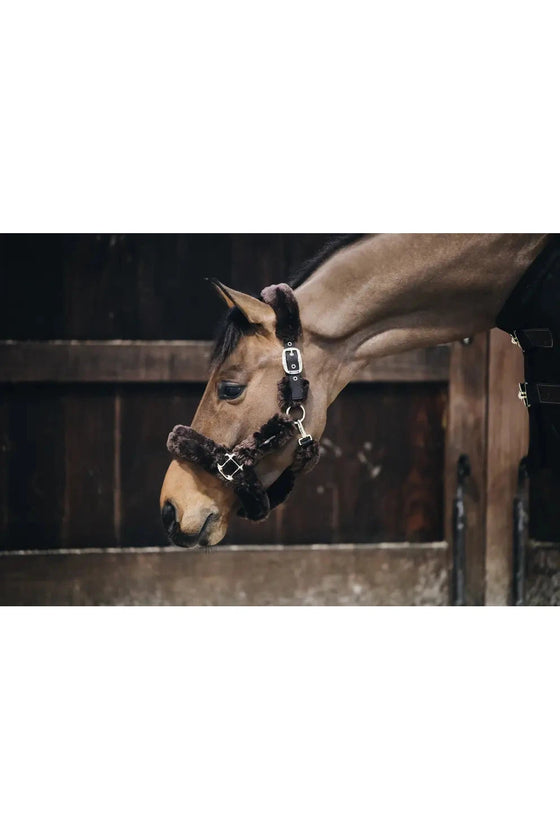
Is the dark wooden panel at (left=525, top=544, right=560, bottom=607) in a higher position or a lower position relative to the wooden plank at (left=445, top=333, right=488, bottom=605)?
lower

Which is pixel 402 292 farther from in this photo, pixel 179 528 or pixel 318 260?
pixel 179 528

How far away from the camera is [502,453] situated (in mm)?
3000

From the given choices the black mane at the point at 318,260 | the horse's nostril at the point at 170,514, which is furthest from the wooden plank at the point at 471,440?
the horse's nostril at the point at 170,514

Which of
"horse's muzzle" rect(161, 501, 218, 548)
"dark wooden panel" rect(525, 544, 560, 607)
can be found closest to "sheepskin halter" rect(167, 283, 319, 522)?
"horse's muzzle" rect(161, 501, 218, 548)

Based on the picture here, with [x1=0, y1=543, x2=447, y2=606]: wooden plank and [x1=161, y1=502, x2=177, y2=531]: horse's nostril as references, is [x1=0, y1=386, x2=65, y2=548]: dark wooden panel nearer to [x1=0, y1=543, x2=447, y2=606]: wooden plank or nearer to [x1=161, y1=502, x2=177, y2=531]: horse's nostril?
[x1=0, y1=543, x2=447, y2=606]: wooden plank

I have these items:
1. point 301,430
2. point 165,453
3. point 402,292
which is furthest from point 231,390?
point 165,453

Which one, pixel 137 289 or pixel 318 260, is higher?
pixel 137 289

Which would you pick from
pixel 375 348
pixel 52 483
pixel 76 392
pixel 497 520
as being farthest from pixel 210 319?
pixel 497 520

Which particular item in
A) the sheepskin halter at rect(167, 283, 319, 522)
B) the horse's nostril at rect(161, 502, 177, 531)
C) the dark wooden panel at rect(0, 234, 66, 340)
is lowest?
the horse's nostril at rect(161, 502, 177, 531)

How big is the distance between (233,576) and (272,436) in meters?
1.14

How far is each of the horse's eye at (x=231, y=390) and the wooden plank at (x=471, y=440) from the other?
1.21 m

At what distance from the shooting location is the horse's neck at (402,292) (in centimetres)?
200

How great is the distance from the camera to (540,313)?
193 centimetres

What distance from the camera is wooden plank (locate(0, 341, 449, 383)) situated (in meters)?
2.89
